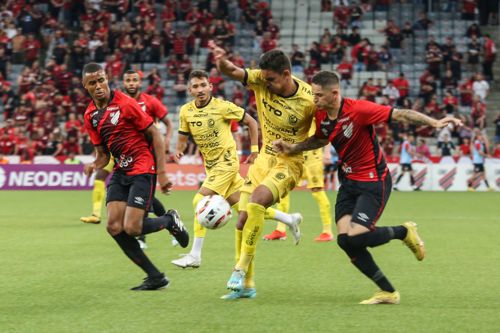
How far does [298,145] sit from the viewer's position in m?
8.63

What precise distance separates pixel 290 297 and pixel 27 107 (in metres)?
24.6

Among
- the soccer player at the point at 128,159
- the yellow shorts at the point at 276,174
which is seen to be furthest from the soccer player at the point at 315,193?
the soccer player at the point at 128,159

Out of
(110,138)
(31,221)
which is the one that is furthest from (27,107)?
(110,138)

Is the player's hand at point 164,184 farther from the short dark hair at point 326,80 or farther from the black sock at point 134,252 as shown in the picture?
the short dark hair at point 326,80

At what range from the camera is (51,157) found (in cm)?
2841

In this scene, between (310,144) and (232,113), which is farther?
(232,113)

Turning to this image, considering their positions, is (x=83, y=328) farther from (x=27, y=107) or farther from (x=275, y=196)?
(x=27, y=107)

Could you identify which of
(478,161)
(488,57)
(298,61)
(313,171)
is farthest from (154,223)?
(488,57)

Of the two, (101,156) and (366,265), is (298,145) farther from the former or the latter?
(101,156)

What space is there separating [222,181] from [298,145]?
3.17m

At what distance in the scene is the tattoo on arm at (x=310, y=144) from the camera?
8539 mm

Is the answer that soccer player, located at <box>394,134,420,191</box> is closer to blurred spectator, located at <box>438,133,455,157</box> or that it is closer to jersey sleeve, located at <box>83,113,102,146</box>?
blurred spectator, located at <box>438,133,455,157</box>

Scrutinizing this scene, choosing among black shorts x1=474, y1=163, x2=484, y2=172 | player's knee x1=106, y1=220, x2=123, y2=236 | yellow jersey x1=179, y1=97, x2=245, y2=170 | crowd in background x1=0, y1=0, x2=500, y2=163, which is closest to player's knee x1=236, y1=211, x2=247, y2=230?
player's knee x1=106, y1=220, x2=123, y2=236

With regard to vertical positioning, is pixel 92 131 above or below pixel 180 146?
above
